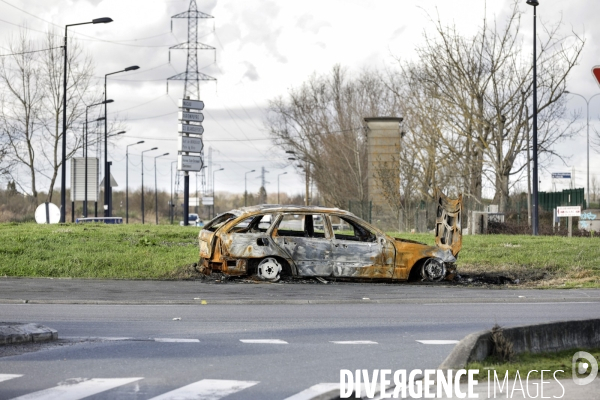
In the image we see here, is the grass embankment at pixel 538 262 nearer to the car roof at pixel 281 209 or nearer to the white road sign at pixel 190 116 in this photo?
the car roof at pixel 281 209

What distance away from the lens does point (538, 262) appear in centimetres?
2147

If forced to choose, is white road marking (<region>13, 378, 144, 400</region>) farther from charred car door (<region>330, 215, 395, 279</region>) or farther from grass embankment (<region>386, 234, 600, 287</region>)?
grass embankment (<region>386, 234, 600, 287</region>)

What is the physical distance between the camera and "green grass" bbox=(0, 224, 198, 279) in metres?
19.7

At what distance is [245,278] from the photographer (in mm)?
18562

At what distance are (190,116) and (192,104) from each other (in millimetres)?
711

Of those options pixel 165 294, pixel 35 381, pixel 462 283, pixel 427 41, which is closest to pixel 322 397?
pixel 35 381

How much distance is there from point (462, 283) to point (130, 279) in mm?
6937

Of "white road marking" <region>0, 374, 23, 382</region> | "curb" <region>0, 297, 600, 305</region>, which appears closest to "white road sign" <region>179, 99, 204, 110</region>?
"curb" <region>0, 297, 600, 305</region>

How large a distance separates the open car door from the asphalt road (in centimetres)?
178

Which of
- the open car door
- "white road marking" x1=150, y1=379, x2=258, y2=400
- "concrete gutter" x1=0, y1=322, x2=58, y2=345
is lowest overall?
"white road marking" x1=150, y1=379, x2=258, y2=400

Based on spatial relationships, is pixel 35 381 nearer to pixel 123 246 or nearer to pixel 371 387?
pixel 371 387

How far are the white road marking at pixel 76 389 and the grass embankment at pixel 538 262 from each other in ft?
42.9

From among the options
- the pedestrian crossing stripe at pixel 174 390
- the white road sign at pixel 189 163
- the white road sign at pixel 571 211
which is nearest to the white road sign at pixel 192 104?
the white road sign at pixel 189 163

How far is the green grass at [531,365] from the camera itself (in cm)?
808
